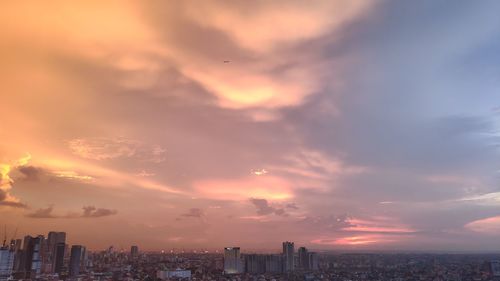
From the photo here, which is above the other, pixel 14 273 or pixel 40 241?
pixel 40 241

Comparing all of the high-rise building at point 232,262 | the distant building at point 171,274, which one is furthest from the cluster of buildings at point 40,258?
the high-rise building at point 232,262

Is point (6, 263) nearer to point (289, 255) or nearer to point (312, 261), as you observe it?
point (289, 255)

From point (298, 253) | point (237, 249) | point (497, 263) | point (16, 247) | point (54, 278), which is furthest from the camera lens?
point (298, 253)

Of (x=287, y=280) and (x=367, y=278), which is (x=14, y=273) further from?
(x=367, y=278)

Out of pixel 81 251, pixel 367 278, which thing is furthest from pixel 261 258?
pixel 81 251

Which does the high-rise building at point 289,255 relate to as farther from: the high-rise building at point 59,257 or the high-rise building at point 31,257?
the high-rise building at point 31,257

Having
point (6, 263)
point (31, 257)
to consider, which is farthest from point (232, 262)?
point (6, 263)

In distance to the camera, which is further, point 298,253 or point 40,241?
point 298,253
